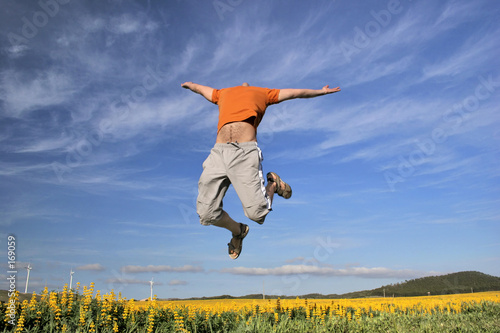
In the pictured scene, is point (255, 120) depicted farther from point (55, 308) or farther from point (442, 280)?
point (442, 280)

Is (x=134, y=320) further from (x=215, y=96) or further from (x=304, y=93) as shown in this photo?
(x=304, y=93)

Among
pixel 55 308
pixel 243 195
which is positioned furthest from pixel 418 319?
pixel 55 308

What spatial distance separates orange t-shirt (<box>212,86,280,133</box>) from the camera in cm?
583

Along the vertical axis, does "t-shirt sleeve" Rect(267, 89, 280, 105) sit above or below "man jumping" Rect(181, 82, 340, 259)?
above

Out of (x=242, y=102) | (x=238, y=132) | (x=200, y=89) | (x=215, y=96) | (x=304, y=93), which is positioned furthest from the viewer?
(x=200, y=89)

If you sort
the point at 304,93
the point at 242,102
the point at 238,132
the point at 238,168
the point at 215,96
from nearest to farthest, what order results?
1. the point at 238,168
2. the point at 238,132
3. the point at 242,102
4. the point at 304,93
5. the point at 215,96

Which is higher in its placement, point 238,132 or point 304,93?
point 304,93

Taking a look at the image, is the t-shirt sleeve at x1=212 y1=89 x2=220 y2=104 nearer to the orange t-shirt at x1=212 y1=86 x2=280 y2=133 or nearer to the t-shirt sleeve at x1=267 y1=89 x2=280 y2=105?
the orange t-shirt at x1=212 y1=86 x2=280 y2=133

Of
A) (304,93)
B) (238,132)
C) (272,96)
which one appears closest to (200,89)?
(272,96)

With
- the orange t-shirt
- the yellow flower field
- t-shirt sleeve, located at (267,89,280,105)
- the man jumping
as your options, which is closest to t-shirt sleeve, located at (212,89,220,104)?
the orange t-shirt

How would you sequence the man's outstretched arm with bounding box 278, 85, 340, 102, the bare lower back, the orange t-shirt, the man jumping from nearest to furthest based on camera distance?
the man jumping → the bare lower back → the orange t-shirt → the man's outstretched arm with bounding box 278, 85, 340, 102

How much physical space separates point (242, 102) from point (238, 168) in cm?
114

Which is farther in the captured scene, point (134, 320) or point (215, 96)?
point (215, 96)

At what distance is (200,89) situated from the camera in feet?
22.3
